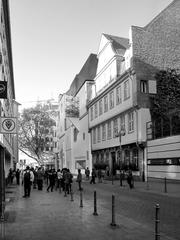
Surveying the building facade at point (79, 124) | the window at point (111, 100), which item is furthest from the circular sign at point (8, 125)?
the building facade at point (79, 124)

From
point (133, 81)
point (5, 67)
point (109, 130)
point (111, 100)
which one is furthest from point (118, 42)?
point (5, 67)

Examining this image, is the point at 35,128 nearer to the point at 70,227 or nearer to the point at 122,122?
the point at 122,122

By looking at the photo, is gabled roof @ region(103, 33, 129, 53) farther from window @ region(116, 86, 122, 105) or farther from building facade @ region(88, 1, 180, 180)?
window @ region(116, 86, 122, 105)

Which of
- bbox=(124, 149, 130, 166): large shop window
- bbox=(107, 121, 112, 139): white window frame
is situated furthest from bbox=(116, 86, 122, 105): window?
bbox=(124, 149, 130, 166): large shop window

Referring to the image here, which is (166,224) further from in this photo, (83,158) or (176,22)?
(83,158)

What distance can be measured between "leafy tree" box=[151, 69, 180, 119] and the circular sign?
2271 cm

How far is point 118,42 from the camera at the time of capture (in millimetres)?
39438

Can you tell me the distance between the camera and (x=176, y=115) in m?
27.5

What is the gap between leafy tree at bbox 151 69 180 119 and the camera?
3103 centimetres

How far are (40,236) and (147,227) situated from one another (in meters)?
3.02

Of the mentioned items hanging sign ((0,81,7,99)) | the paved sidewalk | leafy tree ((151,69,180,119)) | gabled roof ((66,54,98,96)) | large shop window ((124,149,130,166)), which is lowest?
the paved sidewalk

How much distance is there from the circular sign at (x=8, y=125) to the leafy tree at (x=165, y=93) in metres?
22.7

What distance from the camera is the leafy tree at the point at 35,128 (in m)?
74.1

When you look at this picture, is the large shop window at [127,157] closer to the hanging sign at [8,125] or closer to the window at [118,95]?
the window at [118,95]
